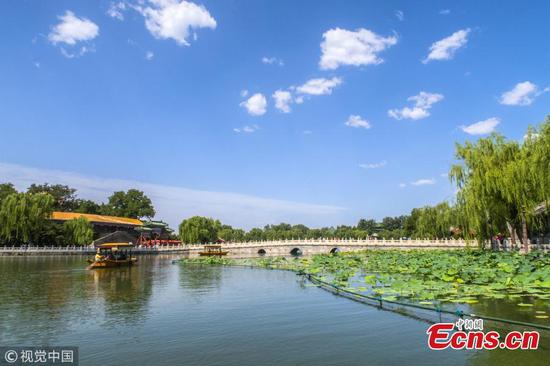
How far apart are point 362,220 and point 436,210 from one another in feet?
170

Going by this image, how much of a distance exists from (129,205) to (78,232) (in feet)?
98.2

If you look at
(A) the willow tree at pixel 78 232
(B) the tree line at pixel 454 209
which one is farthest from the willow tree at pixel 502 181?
(A) the willow tree at pixel 78 232

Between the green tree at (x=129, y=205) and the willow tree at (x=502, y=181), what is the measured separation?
228ft

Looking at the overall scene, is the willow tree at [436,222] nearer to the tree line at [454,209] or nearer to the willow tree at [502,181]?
the tree line at [454,209]

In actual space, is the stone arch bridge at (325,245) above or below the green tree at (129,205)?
below

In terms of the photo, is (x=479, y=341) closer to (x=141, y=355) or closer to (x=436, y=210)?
(x=141, y=355)

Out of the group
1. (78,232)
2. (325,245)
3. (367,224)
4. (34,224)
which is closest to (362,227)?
(367,224)

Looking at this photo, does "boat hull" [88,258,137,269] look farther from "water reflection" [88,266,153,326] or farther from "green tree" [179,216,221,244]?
"green tree" [179,216,221,244]

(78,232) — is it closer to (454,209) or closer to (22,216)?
(22,216)

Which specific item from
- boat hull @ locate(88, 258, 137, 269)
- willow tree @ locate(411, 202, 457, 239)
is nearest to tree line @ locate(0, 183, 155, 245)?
boat hull @ locate(88, 258, 137, 269)

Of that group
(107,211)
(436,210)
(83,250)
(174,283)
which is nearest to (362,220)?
(436,210)

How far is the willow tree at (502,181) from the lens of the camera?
1914cm

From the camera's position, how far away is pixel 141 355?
24.1 feet

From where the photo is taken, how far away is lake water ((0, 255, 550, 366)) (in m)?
7.01
